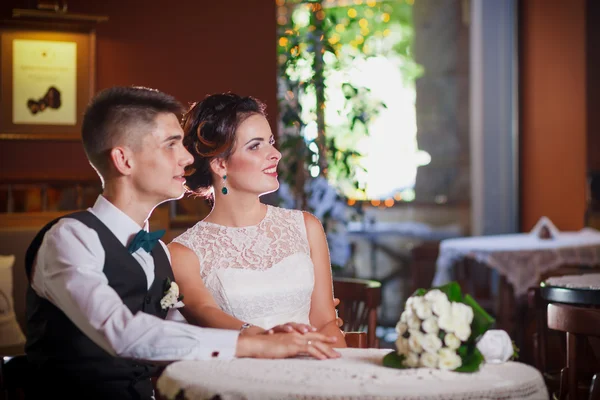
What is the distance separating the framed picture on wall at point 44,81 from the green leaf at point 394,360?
127 inches


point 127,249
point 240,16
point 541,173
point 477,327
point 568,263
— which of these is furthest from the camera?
point 541,173

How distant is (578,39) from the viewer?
7.24 m

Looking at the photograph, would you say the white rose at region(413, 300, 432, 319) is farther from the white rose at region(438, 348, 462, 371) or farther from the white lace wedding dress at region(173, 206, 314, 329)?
the white lace wedding dress at region(173, 206, 314, 329)

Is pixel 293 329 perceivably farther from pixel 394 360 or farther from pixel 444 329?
pixel 444 329

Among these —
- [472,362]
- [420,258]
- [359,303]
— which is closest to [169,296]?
[472,362]

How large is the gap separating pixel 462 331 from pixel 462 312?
40 millimetres

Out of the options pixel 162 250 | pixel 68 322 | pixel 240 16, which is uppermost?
pixel 240 16

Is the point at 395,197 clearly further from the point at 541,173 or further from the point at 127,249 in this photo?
the point at 127,249

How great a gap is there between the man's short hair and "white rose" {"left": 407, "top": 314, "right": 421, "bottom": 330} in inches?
32.1

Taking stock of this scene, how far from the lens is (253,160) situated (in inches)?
99.8

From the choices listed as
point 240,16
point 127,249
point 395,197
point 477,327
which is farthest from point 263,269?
point 395,197

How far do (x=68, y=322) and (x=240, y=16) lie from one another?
10.6 ft

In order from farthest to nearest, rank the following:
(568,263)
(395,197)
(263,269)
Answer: (395,197)
(568,263)
(263,269)

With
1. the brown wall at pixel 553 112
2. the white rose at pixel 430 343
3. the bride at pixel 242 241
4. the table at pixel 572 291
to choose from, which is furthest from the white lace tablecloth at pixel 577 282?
the brown wall at pixel 553 112
